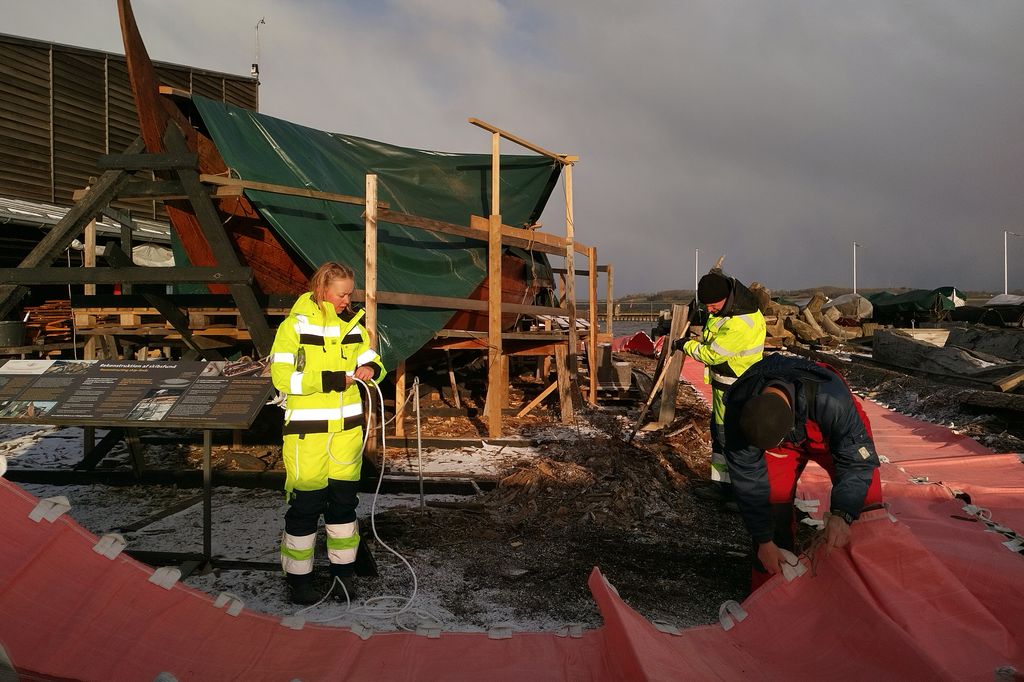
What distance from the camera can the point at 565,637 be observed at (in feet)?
9.38

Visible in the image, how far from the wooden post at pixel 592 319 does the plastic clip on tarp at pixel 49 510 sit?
836 centimetres

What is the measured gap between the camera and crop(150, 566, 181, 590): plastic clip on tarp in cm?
282

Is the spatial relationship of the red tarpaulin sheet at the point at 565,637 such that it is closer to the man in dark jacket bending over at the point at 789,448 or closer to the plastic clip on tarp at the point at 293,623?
the plastic clip on tarp at the point at 293,623

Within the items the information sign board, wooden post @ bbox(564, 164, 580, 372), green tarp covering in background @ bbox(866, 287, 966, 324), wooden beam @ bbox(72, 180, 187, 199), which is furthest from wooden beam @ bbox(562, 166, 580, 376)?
green tarp covering in background @ bbox(866, 287, 966, 324)

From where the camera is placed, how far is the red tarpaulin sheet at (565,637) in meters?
2.30

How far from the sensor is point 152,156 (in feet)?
17.8

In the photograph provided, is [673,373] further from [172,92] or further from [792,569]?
[172,92]

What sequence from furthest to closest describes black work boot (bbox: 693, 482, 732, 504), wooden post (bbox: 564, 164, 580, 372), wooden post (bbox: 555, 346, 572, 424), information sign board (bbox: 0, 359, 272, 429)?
wooden post (bbox: 564, 164, 580, 372) → wooden post (bbox: 555, 346, 572, 424) → black work boot (bbox: 693, 482, 732, 504) → information sign board (bbox: 0, 359, 272, 429)

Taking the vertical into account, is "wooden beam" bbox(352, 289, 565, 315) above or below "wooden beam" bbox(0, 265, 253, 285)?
below

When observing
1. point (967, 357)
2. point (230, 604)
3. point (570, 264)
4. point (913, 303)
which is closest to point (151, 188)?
point (230, 604)

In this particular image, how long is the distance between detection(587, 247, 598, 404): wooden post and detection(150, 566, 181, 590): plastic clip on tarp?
26.6ft

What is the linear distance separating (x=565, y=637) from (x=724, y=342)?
366 centimetres

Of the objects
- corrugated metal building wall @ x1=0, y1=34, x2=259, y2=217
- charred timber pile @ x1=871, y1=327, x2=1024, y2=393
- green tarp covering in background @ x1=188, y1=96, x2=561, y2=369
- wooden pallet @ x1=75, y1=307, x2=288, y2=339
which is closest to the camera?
green tarp covering in background @ x1=188, y1=96, x2=561, y2=369

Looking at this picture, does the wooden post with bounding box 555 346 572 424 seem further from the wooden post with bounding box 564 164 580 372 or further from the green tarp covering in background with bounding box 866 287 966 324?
the green tarp covering in background with bounding box 866 287 966 324
